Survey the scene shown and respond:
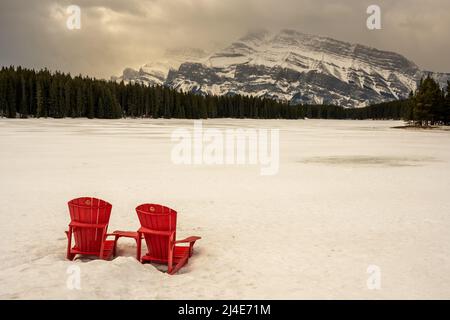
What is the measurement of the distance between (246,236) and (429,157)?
24502 millimetres

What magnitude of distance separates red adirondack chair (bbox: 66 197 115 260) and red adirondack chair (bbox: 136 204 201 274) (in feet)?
2.75

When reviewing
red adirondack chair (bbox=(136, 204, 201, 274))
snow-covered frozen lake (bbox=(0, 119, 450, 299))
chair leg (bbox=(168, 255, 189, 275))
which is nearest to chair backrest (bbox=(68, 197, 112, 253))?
snow-covered frozen lake (bbox=(0, 119, 450, 299))

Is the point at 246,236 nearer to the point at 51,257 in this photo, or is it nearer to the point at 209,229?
the point at 209,229

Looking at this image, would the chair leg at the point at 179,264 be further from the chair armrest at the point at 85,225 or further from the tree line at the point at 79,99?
the tree line at the point at 79,99

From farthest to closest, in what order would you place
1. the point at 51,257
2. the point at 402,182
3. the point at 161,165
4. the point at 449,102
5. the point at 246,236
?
the point at 449,102
the point at 161,165
the point at 402,182
the point at 246,236
the point at 51,257

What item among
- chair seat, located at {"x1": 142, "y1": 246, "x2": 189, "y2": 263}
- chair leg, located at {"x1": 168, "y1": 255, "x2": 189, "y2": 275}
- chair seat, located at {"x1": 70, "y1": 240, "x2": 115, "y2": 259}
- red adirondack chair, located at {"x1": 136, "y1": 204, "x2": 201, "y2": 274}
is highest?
red adirondack chair, located at {"x1": 136, "y1": 204, "x2": 201, "y2": 274}

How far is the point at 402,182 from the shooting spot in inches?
744

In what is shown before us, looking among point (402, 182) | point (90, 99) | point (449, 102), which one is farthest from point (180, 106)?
point (402, 182)

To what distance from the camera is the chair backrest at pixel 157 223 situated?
339 inches

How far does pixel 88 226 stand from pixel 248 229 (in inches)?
171

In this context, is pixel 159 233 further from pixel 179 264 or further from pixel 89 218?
pixel 89 218

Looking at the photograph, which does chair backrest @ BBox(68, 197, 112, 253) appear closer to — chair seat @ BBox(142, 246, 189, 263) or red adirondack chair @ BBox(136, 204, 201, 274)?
red adirondack chair @ BBox(136, 204, 201, 274)

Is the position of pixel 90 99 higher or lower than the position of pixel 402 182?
higher

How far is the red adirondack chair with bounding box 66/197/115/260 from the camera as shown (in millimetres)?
8891
